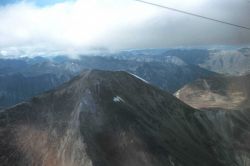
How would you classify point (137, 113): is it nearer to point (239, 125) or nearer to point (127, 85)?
point (127, 85)

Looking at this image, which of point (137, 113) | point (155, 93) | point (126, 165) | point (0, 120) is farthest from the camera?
point (155, 93)

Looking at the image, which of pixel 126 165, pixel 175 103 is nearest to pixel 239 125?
pixel 175 103

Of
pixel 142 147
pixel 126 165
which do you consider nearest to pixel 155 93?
pixel 142 147

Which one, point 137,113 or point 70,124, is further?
point 137,113

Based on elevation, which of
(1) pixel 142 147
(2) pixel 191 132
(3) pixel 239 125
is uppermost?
(1) pixel 142 147

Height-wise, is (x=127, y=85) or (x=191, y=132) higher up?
(x=127, y=85)

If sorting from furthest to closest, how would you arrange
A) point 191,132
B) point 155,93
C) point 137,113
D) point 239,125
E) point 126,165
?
1. point 239,125
2. point 155,93
3. point 191,132
4. point 137,113
5. point 126,165

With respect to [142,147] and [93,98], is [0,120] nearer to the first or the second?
[93,98]
